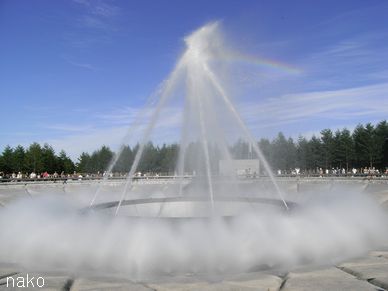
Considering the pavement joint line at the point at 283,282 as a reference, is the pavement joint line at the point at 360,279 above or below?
above

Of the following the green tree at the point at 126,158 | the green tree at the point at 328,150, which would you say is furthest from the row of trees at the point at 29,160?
the green tree at the point at 328,150

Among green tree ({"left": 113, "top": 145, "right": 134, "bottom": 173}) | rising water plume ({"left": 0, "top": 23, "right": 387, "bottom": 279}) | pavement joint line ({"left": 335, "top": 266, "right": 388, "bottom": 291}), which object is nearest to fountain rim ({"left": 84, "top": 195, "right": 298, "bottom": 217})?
rising water plume ({"left": 0, "top": 23, "right": 387, "bottom": 279})

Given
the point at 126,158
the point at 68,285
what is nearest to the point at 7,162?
the point at 126,158

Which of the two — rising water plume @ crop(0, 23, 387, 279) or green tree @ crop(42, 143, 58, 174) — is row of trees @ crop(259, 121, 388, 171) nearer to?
green tree @ crop(42, 143, 58, 174)

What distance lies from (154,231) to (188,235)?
71 centimetres

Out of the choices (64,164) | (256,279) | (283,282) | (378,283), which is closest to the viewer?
(378,283)

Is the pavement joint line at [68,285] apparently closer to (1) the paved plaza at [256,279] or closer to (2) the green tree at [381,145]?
(1) the paved plaza at [256,279]

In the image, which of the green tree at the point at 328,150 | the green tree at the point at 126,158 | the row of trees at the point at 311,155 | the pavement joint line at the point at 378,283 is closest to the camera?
the pavement joint line at the point at 378,283

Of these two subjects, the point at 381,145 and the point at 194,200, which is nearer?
the point at 194,200

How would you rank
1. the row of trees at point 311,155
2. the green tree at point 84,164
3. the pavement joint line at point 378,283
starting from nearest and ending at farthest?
the pavement joint line at point 378,283, the row of trees at point 311,155, the green tree at point 84,164

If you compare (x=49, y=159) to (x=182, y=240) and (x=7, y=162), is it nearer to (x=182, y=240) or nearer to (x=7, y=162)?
(x=7, y=162)

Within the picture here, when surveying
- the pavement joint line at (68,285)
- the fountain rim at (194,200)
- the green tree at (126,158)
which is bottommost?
the pavement joint line at (68,285)

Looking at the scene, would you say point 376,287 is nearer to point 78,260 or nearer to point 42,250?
point 78,260

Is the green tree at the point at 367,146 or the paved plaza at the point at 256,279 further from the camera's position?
the green tree at the point at 367,146
